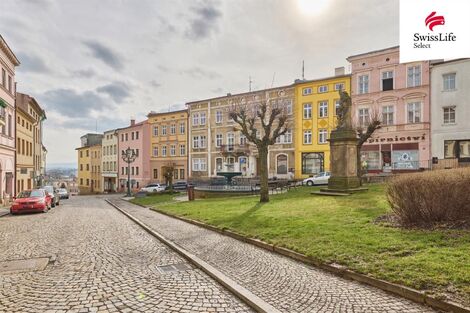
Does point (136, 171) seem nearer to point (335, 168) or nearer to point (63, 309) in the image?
point (335, 168)

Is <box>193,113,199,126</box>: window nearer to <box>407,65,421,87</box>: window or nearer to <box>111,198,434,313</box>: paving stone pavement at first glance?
<box>407,65,421,87</box>: window

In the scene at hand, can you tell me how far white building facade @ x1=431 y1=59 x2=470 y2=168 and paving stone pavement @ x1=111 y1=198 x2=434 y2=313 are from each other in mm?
29300

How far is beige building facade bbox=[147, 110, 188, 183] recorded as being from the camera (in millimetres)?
51697

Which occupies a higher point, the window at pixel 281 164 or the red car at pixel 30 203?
the window at pixel 281 164

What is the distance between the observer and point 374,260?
230 inches

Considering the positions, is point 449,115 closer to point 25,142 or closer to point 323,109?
point 323,109

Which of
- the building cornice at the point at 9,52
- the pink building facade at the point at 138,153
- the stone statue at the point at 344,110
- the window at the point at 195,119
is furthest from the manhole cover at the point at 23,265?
the pink building facade at the point at 138,153

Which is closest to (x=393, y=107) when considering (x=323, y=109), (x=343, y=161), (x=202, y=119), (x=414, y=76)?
(x=414, y=76)

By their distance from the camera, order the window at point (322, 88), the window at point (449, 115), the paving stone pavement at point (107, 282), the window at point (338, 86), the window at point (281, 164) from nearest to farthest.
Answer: the paving stone pavement at point (107, 282) → the window at point (449, 115) → the window at point (338, 86) → the window at point (322, 88) → the window at point (281, 164)

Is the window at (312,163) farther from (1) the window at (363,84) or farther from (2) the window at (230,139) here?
(2) the window at (230,139)

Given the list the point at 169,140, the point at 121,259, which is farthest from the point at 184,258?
the point at 169,140

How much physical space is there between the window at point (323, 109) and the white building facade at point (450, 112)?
10.8m

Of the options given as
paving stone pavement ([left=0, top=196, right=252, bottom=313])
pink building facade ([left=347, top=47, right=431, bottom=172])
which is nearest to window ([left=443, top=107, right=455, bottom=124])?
pink building facade ([left=347, top=47, right=431, bottom=172])

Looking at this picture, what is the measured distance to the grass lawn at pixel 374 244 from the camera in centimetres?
484
